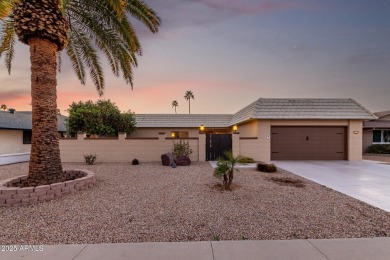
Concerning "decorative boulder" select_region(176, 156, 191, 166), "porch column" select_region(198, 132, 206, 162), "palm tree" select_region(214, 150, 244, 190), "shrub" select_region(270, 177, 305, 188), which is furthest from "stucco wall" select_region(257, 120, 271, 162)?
"palm tree" select_region(214, 150, 244, 190)

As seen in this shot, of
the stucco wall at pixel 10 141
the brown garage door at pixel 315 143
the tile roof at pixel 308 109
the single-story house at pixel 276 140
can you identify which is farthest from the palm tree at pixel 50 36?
the stucco wall at pixel 10 141

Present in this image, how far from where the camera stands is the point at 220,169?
23.6 ft

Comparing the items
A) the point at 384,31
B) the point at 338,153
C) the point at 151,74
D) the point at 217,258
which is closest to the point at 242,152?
the point at 338,153

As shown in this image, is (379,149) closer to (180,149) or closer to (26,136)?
(180,149)

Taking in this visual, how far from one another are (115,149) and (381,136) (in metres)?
30.2

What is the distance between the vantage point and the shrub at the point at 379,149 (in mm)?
22062

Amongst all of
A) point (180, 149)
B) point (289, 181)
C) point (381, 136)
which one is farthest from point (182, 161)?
point (381, 136)

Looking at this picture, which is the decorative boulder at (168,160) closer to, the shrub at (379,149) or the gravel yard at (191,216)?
the gravel yard at (191,216)

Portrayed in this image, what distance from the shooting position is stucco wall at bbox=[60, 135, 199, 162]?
15.1 meters

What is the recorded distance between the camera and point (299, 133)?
53.3 feet

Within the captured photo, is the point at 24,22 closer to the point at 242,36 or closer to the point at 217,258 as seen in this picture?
the point at 217,258

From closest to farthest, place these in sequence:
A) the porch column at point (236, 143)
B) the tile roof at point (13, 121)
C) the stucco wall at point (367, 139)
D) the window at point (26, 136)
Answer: the porch column at point (236, 143) < the tile roof at point (13, 121) < the window at point (26, 136) < the stucco wall at point (367, 139)

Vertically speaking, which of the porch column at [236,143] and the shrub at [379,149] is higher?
the porch column at [236,143]

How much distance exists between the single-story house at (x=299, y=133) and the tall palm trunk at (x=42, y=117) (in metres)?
→ 9.35
